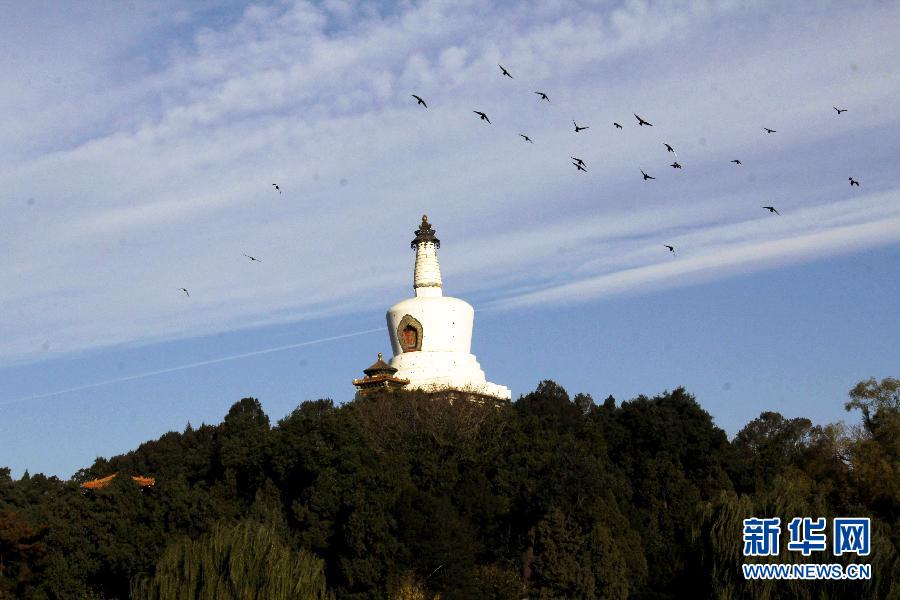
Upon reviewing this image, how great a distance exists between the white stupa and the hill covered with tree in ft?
20.6

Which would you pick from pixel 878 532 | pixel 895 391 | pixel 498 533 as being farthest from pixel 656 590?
pixel 895 391

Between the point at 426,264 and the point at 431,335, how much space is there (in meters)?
4.30

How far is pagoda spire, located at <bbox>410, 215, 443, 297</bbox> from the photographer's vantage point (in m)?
63.8

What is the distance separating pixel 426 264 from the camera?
64.3 m

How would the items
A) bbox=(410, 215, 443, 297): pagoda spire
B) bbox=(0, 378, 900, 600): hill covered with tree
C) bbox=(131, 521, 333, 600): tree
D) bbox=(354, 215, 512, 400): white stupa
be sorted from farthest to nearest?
1. bbox=(410, 215, 443, 297): pagoda spire
2. bbox=(354, 215, 512, 400): white stupa
3. bbox=(0, 378, 900, 600): hill covered with tree
4. bbox=(131, 521, 333, 600): tree

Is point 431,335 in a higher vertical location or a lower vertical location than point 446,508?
higher

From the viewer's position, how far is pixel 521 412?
55969 millimetres

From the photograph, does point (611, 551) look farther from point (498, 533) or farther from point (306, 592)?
point (306, 592)

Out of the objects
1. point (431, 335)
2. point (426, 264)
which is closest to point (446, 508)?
point (431, 335)

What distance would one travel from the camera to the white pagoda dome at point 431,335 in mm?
60219

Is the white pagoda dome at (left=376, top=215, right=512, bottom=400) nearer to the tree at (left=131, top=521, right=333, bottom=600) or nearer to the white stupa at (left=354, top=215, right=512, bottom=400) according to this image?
the white stupa at (left=354, top=215, right=512, bottom=400)

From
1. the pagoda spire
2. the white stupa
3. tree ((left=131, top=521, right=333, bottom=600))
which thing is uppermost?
the pagoda spire

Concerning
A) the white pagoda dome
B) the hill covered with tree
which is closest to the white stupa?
the white pagoda dome

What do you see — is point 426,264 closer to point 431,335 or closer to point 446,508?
point 431,335
